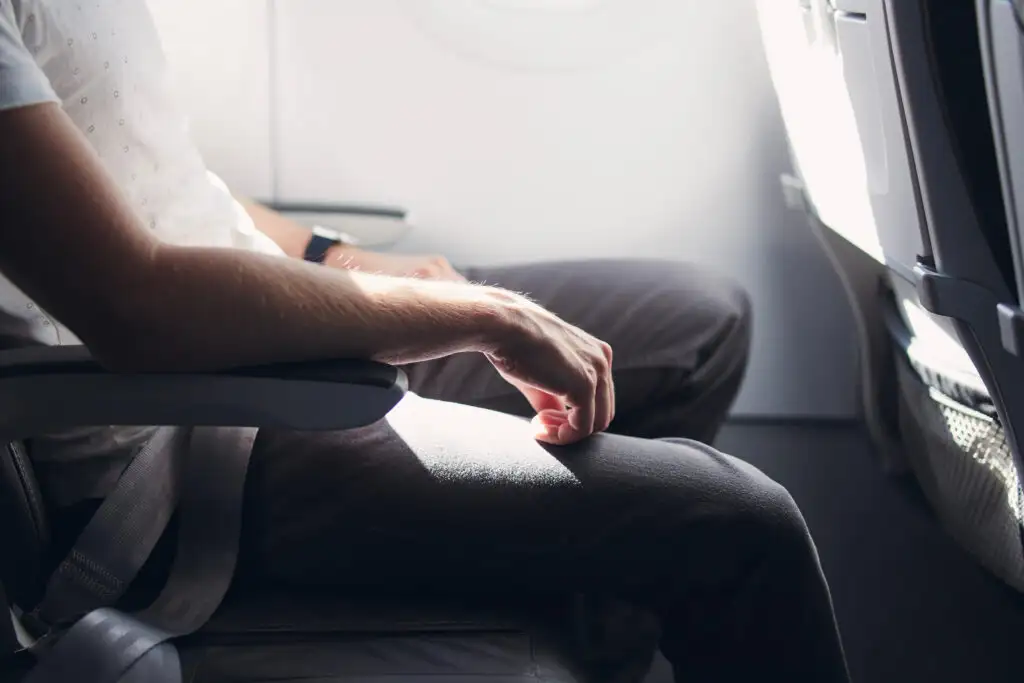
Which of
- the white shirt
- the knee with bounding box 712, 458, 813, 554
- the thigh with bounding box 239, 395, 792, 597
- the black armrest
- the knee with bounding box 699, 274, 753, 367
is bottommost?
the knee with bounding box 699, 274, 753, 367

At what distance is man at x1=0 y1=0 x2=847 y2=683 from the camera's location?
604 mm

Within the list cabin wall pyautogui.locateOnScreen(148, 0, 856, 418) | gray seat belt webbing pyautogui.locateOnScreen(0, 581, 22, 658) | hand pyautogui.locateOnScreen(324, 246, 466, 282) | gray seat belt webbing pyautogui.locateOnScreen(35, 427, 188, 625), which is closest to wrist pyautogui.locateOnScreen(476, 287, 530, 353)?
gray seat belt webbing pyautogui.locateOnScreen(35, 427, 188, 625)

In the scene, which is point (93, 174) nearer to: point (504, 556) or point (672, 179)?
point (504, 556)

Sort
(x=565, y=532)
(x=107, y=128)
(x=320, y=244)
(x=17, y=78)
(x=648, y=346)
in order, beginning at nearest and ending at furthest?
1. (x=17, y=78)
2. (x=565, y=532)
3. (x=107, y=128)
4. (x=648, y=346)
5. (x=320, y=244)

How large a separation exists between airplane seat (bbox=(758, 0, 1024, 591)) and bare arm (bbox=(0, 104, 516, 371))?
0.40 m

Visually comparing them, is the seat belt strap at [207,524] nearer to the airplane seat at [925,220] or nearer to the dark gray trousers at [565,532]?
A: the dark gray trousers at [565,532]

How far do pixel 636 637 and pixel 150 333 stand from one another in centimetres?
54

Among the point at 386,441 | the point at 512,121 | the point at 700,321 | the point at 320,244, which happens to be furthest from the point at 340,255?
the point at 386,441

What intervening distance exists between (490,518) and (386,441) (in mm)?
104

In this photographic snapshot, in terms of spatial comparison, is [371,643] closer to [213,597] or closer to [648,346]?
[213,597]

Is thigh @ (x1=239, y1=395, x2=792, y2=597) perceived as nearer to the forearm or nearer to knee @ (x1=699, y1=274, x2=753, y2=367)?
the forearm

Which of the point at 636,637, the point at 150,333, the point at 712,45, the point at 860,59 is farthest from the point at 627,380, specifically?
the point at 712,45

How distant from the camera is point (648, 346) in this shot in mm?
1101

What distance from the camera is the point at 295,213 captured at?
158cm
